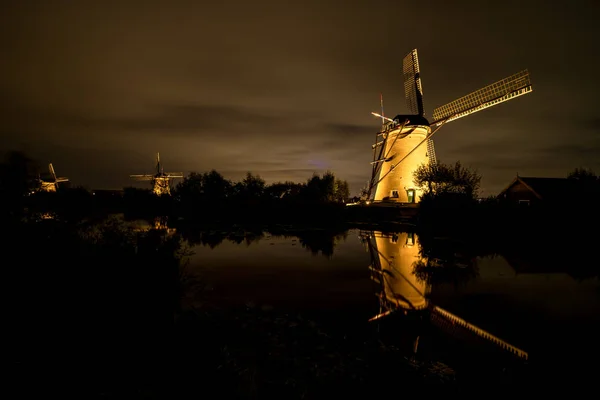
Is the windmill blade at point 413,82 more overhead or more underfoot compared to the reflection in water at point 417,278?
more overhead

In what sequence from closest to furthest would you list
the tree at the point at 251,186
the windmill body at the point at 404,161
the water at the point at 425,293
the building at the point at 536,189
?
1. the water at the point at 425,293
2. the building at the point at 536,189
3. the windmill body at the point at 404,161
4. the tree at the point at 251,186

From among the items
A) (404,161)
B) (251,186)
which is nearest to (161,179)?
(251,186)

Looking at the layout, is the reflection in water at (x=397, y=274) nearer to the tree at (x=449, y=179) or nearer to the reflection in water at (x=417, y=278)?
the reflection in water at (x=417, y=278)

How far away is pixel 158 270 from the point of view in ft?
27.7

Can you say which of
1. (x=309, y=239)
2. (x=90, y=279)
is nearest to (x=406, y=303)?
(x=90, y=279)

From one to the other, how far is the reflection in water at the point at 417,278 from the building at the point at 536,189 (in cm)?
2182

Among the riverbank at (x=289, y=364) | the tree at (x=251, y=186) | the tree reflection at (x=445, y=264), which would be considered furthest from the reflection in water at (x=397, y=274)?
the tree at (x=251, y=186)

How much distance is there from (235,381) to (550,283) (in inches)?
454

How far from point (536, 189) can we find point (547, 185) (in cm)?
265

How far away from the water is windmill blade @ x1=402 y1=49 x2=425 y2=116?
104 ft

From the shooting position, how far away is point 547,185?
35.8 metres


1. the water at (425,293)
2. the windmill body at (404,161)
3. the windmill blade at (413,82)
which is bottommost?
the water at (425,293)

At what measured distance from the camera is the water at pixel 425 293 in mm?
6477

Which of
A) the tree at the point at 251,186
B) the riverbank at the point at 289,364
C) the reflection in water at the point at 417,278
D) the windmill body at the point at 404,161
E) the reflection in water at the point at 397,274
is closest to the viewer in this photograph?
the riverbank at the point at 289,364
